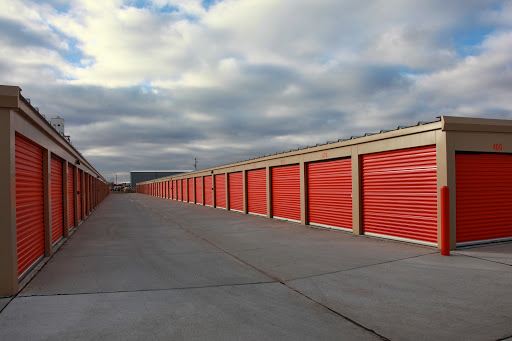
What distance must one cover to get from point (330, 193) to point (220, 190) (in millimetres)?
14203

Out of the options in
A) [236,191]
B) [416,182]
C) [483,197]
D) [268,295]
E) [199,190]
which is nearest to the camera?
[268,295]

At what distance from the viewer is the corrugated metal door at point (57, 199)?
409 inches

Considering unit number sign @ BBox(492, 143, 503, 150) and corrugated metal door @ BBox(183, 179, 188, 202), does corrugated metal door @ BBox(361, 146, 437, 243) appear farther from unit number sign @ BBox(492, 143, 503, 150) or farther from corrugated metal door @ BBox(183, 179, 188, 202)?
corrugated metal door @ BBox(183, 179, 188, 202)

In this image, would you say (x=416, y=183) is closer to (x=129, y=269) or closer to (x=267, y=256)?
(x=267, y=256)

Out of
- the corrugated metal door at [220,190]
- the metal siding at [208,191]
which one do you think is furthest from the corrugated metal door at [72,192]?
the metal siding at [208,191]

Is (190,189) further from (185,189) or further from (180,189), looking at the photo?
(180,189)

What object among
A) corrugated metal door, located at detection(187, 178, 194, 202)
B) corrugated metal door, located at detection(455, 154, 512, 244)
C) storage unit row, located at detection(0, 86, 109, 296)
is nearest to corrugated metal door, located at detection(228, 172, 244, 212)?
storage unit row, located at detection(0, 86, 109, 296)

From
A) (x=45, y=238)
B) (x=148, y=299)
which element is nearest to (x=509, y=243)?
(x=148, y=299)

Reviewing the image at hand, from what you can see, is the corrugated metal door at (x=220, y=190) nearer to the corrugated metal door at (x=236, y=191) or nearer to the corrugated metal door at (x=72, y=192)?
the corrugated metal door at (x=236, y=191)

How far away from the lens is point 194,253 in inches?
345

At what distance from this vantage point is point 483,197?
30.4ft

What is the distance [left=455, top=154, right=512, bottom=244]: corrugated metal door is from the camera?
897cm

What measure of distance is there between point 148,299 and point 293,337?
2467 millimetres

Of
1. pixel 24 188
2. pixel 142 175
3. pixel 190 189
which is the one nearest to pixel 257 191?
Result: pixel 24 188
